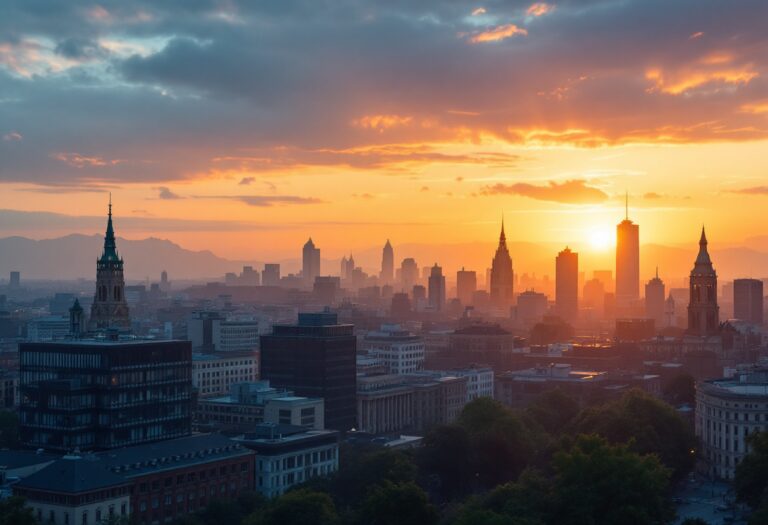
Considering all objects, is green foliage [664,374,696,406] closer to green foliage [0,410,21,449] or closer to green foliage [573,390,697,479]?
green foliage [573,390,697,479]

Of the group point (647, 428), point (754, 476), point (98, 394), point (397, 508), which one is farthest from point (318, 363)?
point (754, 476)

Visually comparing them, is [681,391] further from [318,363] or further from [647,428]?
[318,363]

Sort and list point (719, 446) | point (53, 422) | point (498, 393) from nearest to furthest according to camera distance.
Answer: point (53, 422)
point (719, 446)
point (498, 393)

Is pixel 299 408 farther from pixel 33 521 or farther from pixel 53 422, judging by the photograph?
pixel 33 521

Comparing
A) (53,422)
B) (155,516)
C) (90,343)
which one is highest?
(90,343)

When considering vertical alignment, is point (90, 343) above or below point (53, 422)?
above

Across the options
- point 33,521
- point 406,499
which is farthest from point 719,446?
point 33,521

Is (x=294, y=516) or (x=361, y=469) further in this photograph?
(x=361, y=469)
